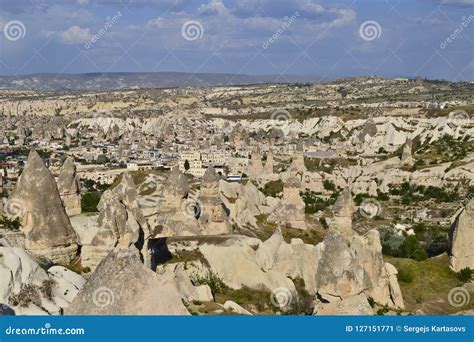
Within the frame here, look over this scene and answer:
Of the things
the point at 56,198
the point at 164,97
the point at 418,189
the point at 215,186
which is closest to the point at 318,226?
the point at 215,186

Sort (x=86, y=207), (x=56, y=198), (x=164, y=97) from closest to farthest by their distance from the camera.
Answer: (x=56, y=198) → (x=86, y=207) → (x=164, y=97)

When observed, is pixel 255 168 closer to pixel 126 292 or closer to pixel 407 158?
pixel 407 158

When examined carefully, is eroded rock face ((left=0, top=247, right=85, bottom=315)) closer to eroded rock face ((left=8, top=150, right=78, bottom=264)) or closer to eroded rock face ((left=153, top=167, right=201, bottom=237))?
eroded rock face ((left=8, top=150, right=78, bottom=264))

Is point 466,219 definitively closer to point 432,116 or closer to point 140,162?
point 140,162

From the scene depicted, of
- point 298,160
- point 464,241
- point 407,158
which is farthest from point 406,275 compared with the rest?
point 407,158

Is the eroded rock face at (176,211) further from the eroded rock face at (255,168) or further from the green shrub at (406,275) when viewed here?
the eroded rock face at (255,168)

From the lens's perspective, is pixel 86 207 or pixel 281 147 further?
pixel 281 147

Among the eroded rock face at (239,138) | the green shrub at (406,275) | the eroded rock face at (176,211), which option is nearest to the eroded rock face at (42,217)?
the eroded rock face at (176,211)
